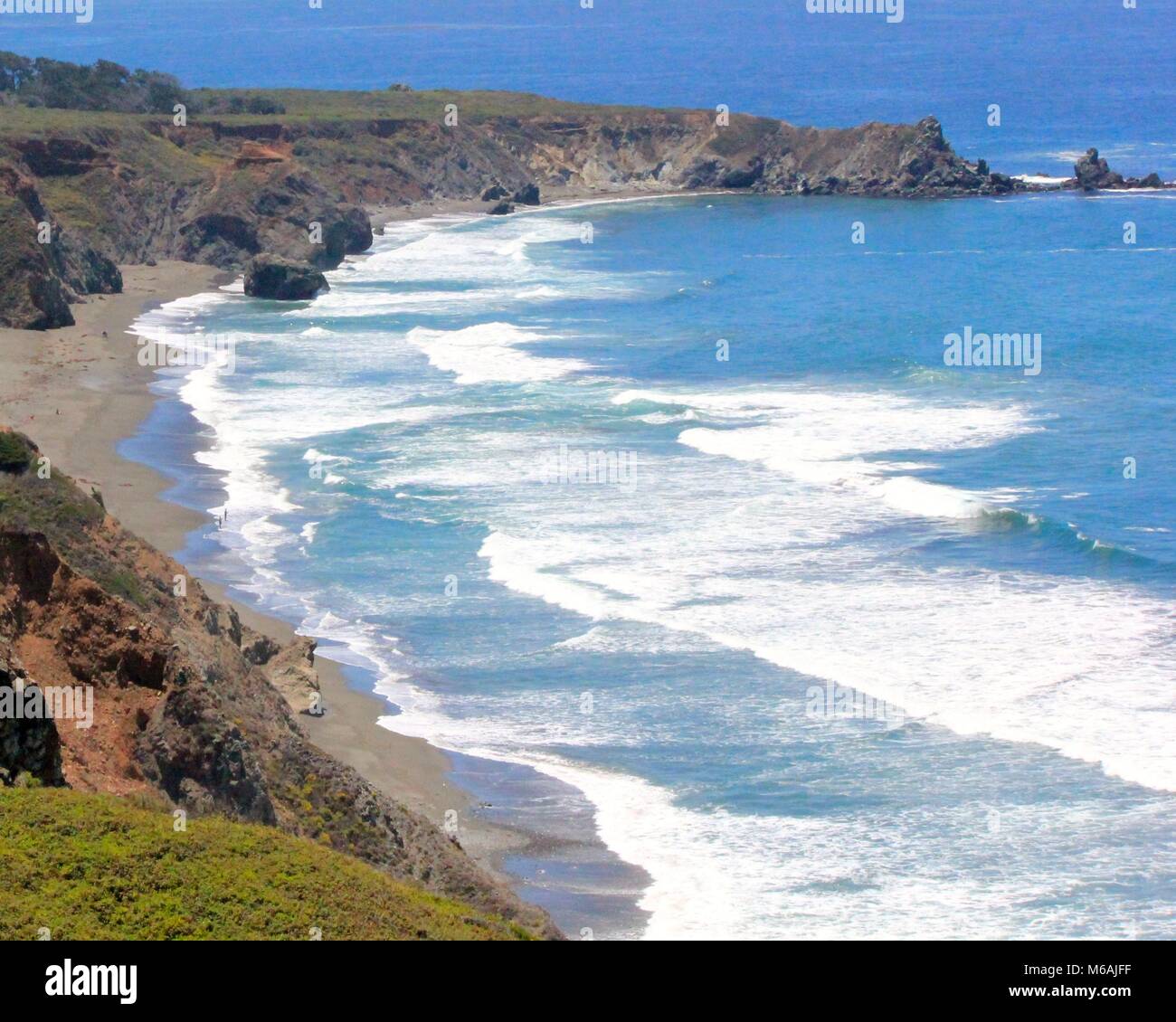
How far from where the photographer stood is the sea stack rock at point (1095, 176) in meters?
106

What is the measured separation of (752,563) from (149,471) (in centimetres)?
1662

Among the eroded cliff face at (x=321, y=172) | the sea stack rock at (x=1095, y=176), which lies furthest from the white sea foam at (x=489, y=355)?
the sea stack rock at (x=1095, y=176)

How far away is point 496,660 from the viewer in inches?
1112

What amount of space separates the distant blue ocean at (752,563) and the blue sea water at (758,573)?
0.10 metres

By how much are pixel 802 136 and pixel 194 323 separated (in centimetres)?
6709

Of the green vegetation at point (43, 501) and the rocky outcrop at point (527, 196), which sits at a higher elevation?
the rocky outcrop at point (527, 196)

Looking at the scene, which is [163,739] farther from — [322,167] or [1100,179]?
[1100,179]

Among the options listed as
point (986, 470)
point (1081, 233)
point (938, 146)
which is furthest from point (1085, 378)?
point (938, 146)

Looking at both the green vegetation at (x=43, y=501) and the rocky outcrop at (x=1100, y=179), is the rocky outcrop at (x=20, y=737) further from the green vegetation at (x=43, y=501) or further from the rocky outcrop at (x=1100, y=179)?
the rocky outcrop at (x=1100, y=179)

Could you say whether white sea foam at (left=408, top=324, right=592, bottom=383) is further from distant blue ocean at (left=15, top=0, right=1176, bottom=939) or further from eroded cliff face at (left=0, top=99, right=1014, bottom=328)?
eroded cliff face at (left=0, top=99, right=1014, bottom=328)

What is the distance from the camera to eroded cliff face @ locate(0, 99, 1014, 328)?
69688 mm

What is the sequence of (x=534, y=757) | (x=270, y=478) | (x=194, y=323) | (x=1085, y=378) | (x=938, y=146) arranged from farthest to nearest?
1. (x=938, y=146)
2. (x=194, y=323)
3. (x=1085, y=378)
4. (x=270, y=478)
5. (x=534, y=757)

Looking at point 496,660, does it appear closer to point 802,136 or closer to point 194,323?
point 194,323

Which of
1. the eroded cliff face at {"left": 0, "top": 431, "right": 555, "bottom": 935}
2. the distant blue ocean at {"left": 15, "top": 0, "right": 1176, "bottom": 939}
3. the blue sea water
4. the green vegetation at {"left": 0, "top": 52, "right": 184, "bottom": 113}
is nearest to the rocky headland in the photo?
the green vegetation at {"left": 0, "top": 52, "right": 184, "bottom": 113}
